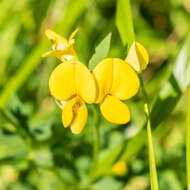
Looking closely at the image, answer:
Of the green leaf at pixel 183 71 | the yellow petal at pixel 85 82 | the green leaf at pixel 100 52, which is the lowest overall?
the green leaf at pixel 183 71

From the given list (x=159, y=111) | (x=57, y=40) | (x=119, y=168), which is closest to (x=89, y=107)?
(x=119, y=168)

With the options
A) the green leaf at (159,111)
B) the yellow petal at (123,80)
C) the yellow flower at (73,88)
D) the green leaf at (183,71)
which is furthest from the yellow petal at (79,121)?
the green leaf at (183,71)

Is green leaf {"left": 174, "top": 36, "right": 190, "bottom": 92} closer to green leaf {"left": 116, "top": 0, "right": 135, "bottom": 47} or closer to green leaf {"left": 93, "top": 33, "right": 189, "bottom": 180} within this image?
green leaf {"left": 93, "top": 33, "right": 189, "bottom": 180}

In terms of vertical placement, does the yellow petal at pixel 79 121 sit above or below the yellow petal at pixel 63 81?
below

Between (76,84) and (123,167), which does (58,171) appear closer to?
(123,167)

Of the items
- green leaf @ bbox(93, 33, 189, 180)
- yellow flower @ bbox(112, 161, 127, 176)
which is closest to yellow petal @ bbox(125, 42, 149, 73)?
green leaf @ bbox(93, 33, 189, 180)

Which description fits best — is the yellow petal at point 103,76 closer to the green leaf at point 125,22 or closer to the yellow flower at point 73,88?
the yellow flower at point 73,88
